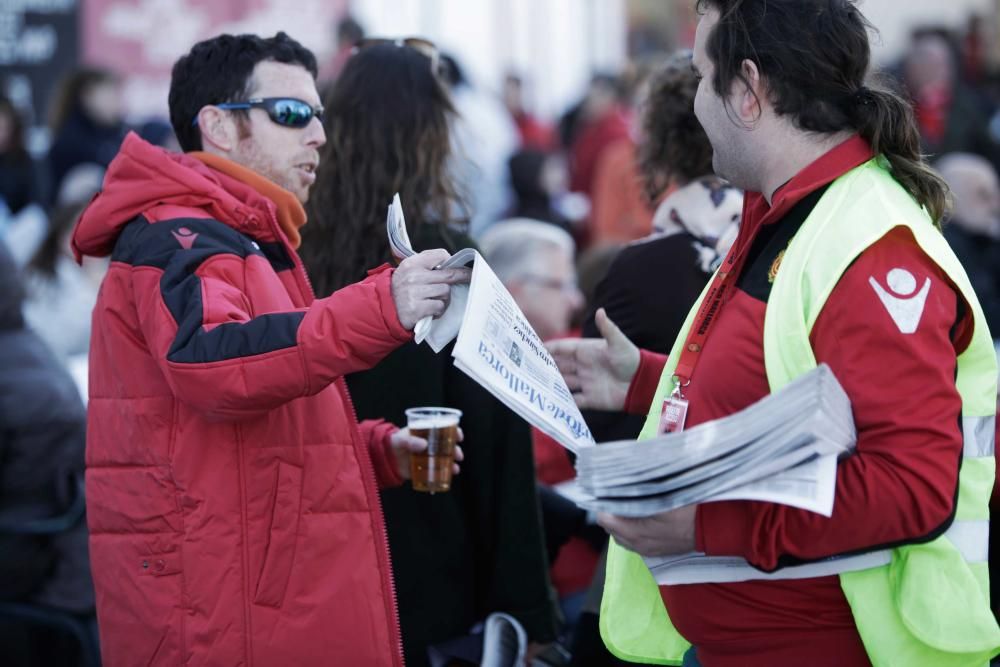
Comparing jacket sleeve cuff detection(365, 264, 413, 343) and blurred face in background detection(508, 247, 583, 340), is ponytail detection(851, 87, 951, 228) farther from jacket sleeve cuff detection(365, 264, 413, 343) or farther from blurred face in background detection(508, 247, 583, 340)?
blurred face in background detection(508, 247, 583, 340)

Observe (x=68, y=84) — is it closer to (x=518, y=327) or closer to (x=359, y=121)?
(x=359, y=121)

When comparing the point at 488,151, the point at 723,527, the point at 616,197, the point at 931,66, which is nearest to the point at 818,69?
the point at 723,527

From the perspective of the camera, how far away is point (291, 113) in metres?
2.62

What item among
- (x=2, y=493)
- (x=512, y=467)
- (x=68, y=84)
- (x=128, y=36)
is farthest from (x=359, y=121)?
(x=128, y=36)

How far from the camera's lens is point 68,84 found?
8.39m

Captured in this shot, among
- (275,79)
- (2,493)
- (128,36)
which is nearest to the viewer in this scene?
(275,79)

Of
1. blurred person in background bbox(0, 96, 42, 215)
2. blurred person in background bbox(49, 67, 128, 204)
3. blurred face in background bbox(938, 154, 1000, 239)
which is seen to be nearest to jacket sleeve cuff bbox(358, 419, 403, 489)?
blurred face in background bbox(938, 154, 1000, 239)

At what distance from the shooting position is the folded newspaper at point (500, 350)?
188 cm

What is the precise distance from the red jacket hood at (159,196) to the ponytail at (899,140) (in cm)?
115

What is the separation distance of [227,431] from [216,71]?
82 cm

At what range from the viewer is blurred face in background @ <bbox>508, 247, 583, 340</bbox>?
459 centimetres

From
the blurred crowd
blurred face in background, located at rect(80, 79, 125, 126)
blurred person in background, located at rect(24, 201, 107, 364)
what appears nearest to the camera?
the blurred crowd

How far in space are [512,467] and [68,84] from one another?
644 centimetres

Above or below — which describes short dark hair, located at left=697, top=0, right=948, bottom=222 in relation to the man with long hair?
above
